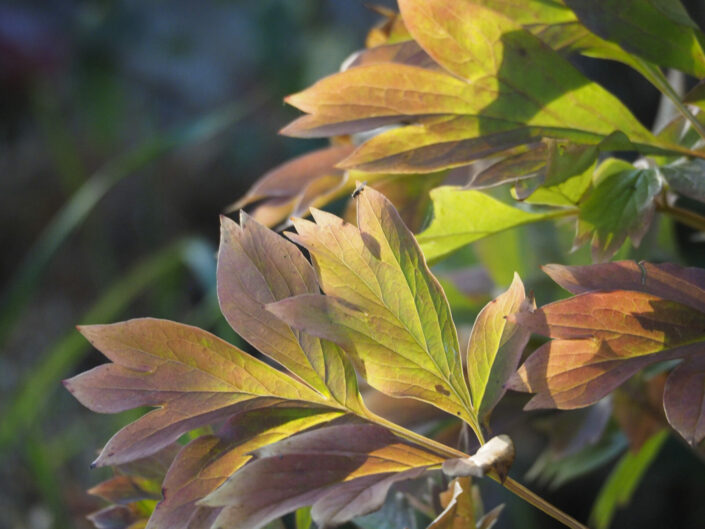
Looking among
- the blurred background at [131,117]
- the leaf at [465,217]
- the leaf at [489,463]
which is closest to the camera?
the leaf at [489,463]

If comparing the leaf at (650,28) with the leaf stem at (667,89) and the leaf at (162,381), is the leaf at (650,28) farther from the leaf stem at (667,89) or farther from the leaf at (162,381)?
the leaf at (162,381)

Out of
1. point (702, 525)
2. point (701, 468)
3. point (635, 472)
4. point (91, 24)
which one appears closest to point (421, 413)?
point (635, 472)

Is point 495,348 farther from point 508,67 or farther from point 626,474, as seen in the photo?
point 626,474

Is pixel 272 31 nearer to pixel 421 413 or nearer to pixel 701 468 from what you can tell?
pixel 701 468

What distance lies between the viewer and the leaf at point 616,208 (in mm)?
240

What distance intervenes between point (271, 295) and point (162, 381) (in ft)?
0.12

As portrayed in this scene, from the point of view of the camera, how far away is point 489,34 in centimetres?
24

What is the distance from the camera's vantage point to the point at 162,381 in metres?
0.20

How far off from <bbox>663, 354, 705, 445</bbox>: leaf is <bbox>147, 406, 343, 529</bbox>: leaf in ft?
0.30

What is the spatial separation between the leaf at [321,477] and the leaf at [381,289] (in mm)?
21

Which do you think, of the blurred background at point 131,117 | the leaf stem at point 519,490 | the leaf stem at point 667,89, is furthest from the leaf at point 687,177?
the blurred background at point 131,117

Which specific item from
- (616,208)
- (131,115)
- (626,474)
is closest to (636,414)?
(626,474)

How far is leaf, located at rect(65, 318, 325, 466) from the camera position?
200mm

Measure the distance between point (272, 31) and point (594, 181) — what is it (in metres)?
2.21
